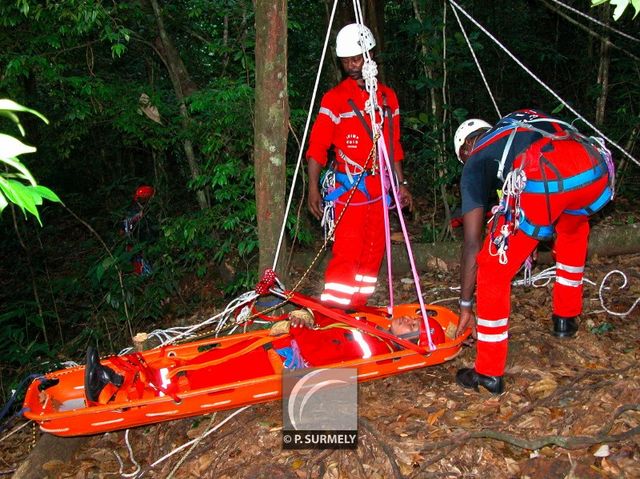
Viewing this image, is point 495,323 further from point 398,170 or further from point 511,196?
point 398,170

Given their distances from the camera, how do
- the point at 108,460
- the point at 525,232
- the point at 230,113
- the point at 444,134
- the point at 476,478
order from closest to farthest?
the point at 476,478, the point at 525,232, the point at 108,460, the point at 230,113, the point at 444,134

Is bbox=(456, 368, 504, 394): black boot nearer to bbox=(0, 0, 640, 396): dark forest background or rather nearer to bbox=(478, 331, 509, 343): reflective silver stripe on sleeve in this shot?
bbox=(478, 331, 509, 343): reflective silver stripe on sleeve

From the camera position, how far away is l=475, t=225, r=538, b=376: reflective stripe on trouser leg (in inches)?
129

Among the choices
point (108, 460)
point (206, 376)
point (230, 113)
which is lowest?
point (108, 460)

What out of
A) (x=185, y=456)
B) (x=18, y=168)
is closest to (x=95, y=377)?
(x=185, y=456)

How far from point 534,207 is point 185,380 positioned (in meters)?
2.37

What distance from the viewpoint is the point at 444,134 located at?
20.2 ft

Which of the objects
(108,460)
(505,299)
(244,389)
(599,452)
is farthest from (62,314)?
(599,452)

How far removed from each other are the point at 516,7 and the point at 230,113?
6906mm

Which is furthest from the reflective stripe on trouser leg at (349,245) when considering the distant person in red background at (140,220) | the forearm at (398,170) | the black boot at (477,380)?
the distant person in red background at (140,220)

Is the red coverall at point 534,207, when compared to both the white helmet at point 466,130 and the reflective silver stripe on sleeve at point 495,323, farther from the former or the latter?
the white helmet at point 466,130

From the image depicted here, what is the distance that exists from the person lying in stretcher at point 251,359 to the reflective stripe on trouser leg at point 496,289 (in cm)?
Result: 44

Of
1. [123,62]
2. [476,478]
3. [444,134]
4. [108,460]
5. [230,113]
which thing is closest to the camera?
[476,478]

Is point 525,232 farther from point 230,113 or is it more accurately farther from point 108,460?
point 108,460
